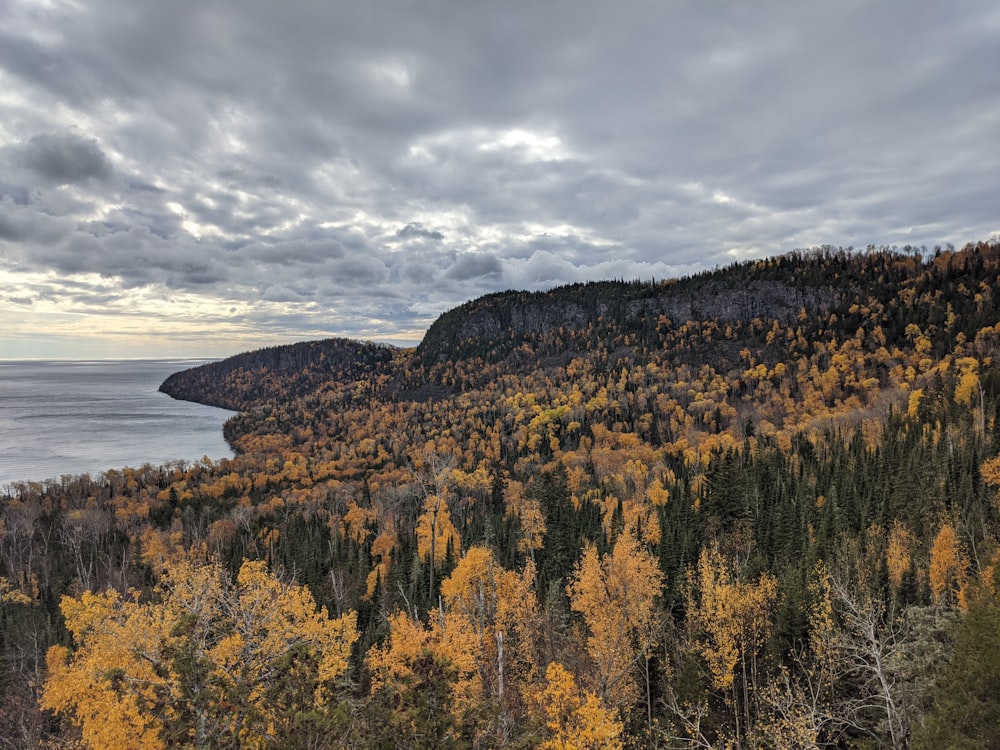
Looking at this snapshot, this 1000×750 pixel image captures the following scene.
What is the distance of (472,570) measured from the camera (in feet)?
133

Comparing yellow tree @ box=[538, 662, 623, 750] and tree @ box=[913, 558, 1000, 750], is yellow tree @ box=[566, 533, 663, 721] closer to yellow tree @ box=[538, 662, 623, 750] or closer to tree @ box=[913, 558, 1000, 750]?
yellow tree @ box=[538, 662, 623, 750]

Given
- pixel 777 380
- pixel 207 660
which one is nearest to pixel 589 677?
pixel 207 660

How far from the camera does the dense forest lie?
13922mm

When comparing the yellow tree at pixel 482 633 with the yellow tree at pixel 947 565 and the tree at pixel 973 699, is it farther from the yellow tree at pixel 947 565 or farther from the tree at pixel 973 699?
the yellow tree at pixel 947 565

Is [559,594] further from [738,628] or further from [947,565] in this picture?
[947,565]

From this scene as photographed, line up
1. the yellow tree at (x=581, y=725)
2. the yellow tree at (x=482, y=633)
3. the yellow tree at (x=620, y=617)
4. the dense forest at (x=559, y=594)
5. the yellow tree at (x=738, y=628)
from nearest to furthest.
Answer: the dense forest at (x=559, y=594)
the yellow tree at (x=581, y=725)
the yellow tree at (x=482, y=633)
the yellow tree at (x=620, y=617)
the yellow tree at (x=738, y=628)

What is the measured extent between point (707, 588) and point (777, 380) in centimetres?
17967

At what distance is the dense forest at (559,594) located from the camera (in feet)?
45.7

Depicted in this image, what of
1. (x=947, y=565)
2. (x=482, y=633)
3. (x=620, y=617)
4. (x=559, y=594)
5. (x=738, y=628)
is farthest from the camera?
(x=559, y=594)

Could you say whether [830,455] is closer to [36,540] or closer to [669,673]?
[669,673]

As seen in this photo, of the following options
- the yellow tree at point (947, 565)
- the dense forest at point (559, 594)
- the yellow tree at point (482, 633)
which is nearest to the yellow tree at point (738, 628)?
the dense forest at point (559, 594)

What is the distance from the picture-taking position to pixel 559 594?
1969 inches

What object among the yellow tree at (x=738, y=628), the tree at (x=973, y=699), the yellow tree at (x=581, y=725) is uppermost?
the tree at (x=973, y=699)

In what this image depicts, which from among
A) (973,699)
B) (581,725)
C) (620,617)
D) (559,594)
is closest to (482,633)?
(620,617)
